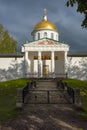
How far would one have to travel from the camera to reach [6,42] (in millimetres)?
59469

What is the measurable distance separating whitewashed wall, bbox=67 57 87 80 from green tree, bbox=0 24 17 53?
15938 millimetres

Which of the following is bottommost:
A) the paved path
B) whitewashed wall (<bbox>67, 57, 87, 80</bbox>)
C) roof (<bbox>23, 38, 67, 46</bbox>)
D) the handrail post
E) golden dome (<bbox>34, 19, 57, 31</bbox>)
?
the paved path

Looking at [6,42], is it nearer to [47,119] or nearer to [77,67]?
[77,67]

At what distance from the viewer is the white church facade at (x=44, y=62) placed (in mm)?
49500

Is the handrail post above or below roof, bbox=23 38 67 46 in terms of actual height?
below

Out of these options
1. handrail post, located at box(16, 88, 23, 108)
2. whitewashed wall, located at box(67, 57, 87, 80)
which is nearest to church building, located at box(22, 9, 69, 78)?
whitewashed wall, located at box(67, 57, 87, 80)

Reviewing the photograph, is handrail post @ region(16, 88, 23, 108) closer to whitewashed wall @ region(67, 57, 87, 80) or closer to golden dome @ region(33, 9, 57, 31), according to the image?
whitewashed wall @ region(67, 57, 87, 80)

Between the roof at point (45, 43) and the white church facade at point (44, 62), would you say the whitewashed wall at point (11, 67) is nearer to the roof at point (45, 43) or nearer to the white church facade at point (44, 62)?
the white church facade at point (44, 62)

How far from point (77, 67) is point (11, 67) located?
40.8ft

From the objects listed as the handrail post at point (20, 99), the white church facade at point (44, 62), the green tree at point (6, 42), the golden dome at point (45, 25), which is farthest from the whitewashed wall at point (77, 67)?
the handrail post at point (20, 99)

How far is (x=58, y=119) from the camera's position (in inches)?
464

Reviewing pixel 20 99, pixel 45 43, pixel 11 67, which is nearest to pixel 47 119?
pixel 20 99

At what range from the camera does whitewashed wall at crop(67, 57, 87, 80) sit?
50.6m

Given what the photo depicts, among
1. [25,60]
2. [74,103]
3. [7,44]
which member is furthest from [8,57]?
[74,103]
